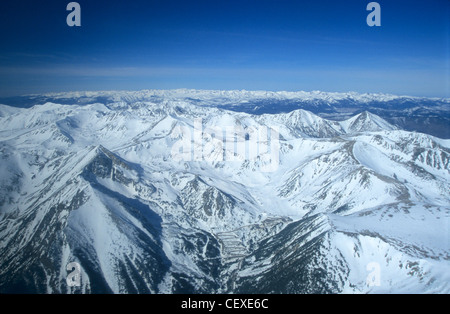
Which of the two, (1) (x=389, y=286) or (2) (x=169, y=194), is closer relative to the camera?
(1) (x=389, y=286)

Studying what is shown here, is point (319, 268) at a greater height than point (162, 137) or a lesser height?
lesser

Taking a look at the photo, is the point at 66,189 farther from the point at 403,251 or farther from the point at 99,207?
the point at 403,251

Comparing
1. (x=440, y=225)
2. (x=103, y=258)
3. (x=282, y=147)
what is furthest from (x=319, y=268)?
(x=282, y=147)

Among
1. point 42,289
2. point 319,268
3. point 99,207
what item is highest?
point 99,207

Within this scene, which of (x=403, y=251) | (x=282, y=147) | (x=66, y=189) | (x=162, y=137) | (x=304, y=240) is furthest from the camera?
(x=162, y=137)

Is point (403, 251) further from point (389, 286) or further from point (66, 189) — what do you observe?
point (66, 189)
